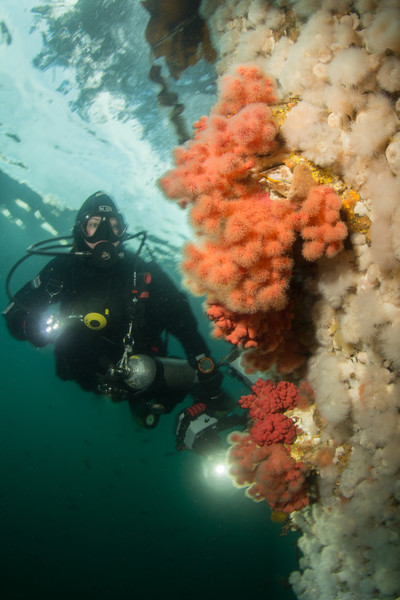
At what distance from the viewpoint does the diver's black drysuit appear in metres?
6.29

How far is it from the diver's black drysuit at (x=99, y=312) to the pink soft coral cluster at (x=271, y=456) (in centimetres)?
268

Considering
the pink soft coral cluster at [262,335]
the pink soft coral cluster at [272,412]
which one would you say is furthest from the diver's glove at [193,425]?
the pink soft coral cluster at [262,335]

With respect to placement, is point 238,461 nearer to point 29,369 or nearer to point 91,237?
point 91,237

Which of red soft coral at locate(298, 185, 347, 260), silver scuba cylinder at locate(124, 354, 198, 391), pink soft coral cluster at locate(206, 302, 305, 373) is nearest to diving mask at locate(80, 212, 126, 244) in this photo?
silver scuba cylinder at locate(124, 354, 198, 391)

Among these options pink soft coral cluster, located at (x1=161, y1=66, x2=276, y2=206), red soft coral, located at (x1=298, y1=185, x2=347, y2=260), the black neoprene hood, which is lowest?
red soft coral, located at (x1=298, y1=185, x2=347, y2=260)

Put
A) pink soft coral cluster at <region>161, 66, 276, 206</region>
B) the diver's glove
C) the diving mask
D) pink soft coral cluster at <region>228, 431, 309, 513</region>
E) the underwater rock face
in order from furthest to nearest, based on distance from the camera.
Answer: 1. the diving mask
2. the diver's glove
3. pink soft coral cluster at <region>228, 431, 309, 513</region>
4. pink soft coral cluster at <region>161, 66, 276, 206</region>
5. the underwater rock face

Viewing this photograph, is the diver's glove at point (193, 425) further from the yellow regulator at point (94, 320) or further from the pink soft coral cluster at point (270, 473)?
the yellow regulator at point (94, 320)

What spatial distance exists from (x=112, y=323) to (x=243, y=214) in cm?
542

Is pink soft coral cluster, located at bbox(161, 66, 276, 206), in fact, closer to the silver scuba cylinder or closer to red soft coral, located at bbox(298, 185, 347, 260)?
red soft coral, located at bbox(298, 185, 347, 260)

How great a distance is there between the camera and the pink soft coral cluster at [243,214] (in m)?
2.08

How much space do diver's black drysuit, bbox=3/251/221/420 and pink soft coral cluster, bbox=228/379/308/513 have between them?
2.68m

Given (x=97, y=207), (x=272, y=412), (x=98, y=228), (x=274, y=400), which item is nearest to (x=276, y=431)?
(x=272, y=412)

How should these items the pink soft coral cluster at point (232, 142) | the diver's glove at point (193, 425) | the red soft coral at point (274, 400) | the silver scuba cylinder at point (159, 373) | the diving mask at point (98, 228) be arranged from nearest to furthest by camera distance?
the pink soft coral cluster at point (232, 142), the red soft coral at point (274, 400), the silver scuba cylinder at point (159, 373), the diver's glove at point (193, 425), the diving mask at point (98, 228)

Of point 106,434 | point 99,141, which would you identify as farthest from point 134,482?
point 99,141
